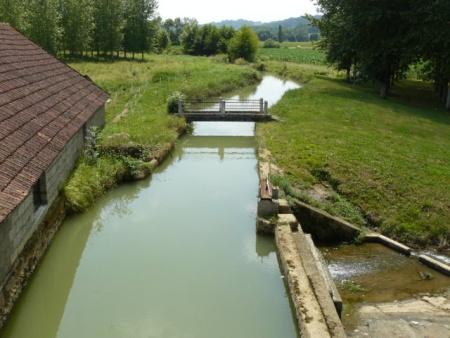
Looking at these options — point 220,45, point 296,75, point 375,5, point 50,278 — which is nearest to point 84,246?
point 50,278

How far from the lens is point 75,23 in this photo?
4850 cm

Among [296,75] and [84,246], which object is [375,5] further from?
[84,246]

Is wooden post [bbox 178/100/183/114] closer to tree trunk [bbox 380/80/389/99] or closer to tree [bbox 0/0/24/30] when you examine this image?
tree trunk [bbox 380/80/389/99]

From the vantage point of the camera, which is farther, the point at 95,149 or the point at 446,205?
the point at 95,149

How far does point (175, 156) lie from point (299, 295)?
1135 centimetres

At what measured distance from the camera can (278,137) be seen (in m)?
19.9

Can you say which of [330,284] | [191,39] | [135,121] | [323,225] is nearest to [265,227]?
[323,225]

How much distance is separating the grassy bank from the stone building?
28.9 inches

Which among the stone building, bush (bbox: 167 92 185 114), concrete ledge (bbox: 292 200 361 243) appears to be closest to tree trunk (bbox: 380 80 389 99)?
bush (bbox: 167 92 185 114)

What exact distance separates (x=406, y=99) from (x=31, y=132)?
27813 millimetres

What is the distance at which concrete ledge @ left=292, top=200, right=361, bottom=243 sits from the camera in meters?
12.3

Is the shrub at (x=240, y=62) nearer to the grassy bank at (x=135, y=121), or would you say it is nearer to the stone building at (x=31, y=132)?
the grassy bank at (x=135, y=121)

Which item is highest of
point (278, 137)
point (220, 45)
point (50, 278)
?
point (220, 45)

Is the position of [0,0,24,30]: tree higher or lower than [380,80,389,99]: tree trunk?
higher
